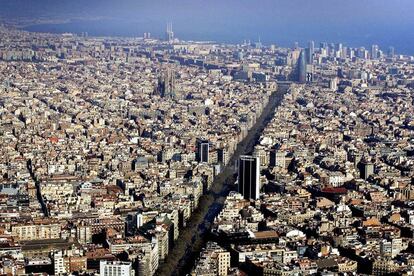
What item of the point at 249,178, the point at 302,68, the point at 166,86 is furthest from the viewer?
the point at 302,68

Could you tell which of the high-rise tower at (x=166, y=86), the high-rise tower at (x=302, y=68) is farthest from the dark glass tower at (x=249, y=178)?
the high-rise tower at (x=302, y=68)

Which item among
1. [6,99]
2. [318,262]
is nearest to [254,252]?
[318,262]

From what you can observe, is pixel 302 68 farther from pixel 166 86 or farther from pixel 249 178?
pixel 249 178

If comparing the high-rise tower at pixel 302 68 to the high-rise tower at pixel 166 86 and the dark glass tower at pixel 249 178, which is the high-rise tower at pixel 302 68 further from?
the dark glass tower at pixel 249 178

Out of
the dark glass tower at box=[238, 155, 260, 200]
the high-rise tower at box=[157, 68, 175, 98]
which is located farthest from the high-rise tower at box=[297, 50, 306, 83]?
the dark glass tower at box=[238, 155, 260, 200]

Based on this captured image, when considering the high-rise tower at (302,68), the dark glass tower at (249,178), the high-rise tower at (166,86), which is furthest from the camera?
the high-rise tower at (302,68)

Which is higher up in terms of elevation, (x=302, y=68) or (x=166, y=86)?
(x=302, y=68)

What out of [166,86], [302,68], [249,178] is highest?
[302,68]

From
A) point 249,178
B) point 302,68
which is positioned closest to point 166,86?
point 302,68

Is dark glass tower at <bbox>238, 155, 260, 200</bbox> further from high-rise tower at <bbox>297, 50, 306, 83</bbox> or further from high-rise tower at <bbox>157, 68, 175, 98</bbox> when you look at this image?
high-rise tower at <bbox>297, 50, 306, 83</bbox>

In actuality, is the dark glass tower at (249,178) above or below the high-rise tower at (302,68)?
below
